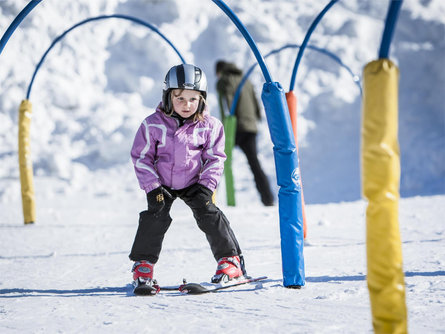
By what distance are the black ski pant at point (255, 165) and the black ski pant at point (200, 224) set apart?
3.49m

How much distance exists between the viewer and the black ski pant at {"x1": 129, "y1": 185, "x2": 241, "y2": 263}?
109 inches

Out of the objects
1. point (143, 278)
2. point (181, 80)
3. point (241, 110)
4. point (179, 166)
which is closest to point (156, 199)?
point (179, 166)

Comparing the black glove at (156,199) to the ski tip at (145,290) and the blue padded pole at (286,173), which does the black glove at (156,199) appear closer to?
the ski tip at (145,290)

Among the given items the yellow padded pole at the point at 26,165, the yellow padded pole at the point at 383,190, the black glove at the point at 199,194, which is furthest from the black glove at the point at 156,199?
the yellow padded pole at the point at 26,165

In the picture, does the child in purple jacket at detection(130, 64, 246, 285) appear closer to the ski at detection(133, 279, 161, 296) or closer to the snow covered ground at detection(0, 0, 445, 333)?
the ski at detection(133, 279, 161, 296)

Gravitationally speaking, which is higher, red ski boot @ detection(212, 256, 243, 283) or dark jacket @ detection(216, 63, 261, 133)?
dark jacket @ detection(216, 63, 261, 133)

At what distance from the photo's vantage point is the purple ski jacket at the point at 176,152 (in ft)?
8.98

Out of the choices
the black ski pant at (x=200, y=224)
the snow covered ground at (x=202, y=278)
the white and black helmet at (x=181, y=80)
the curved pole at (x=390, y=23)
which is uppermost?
the white and black helmet at (x=181, y=80)

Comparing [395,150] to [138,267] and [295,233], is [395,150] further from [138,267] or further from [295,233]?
[138,267]

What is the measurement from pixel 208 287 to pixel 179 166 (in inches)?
27.6

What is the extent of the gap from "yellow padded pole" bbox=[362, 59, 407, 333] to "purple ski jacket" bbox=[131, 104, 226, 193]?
1305 millimetres

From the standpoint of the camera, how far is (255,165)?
642 cm

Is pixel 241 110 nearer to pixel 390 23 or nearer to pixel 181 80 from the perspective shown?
pixel 181 80

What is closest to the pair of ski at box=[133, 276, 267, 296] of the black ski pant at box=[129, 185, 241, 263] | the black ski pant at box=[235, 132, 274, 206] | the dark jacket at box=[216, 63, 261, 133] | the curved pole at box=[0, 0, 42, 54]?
the black ski pant at box=[129, 185, 241, 263]
